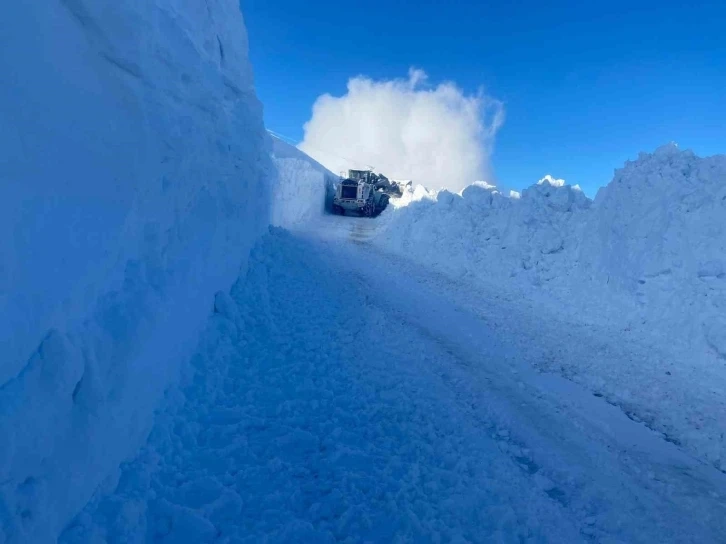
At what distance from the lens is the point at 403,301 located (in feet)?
33.8

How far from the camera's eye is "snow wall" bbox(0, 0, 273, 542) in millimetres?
2656

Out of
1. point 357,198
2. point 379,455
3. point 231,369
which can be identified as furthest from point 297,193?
point 379,455

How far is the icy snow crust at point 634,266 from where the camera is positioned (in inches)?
278

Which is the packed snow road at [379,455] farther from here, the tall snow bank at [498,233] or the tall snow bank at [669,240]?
the tall snow bank at [498,233]

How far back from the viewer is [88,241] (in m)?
3.39

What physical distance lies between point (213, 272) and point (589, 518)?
5.75 m

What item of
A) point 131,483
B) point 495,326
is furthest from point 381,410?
point 495,326

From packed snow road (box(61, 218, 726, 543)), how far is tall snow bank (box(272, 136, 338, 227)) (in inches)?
462

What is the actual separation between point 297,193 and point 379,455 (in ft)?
69.7

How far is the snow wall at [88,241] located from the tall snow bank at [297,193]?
12.2 metres

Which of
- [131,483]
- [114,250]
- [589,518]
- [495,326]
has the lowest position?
[131,483]

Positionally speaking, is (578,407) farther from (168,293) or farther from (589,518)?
(168,293)

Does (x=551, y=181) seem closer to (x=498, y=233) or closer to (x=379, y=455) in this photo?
(x=498, y=233)

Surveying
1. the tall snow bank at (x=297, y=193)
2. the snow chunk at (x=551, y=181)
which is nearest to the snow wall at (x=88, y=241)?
the tall snow bank at (x=297, y=193)
